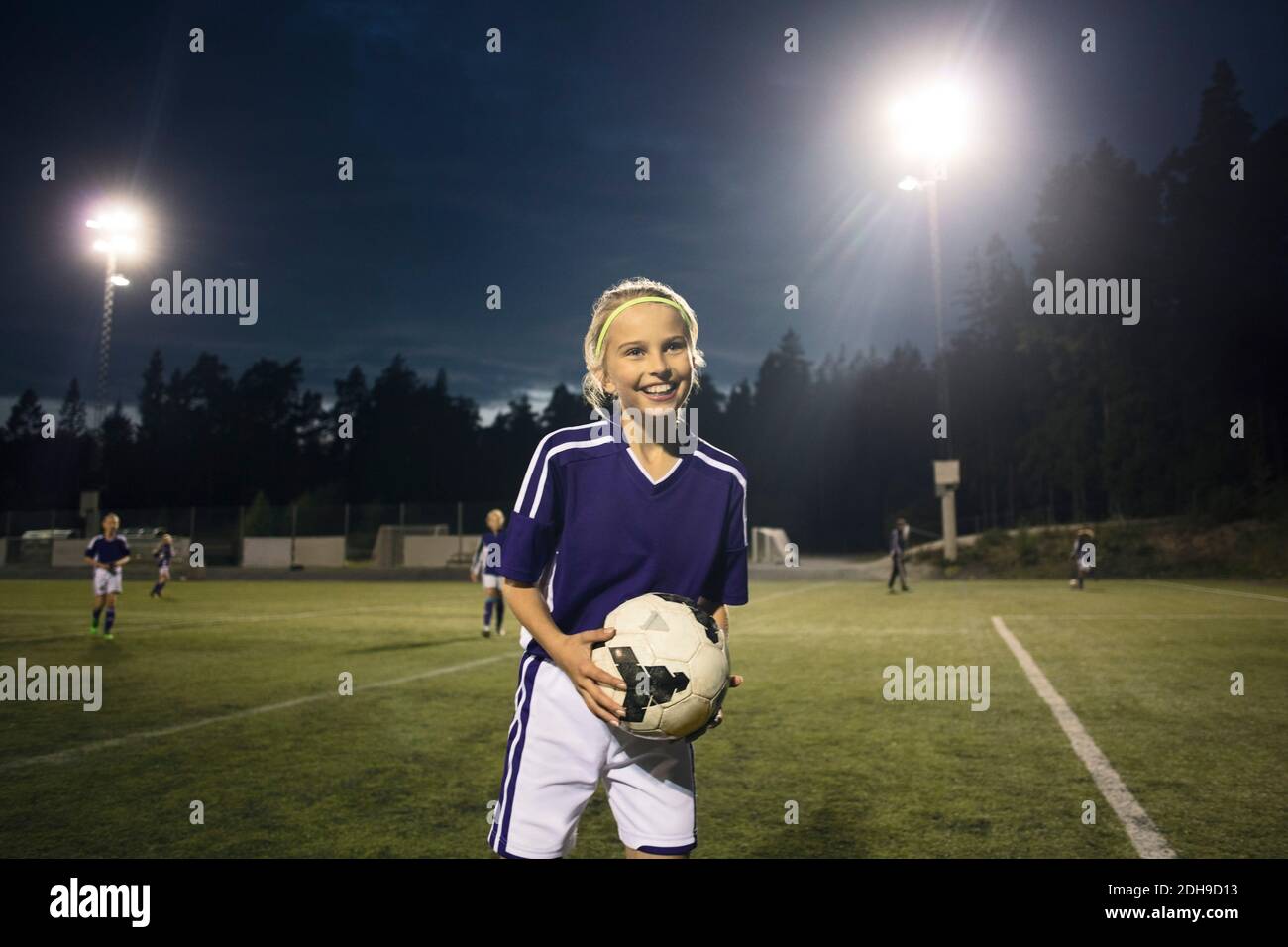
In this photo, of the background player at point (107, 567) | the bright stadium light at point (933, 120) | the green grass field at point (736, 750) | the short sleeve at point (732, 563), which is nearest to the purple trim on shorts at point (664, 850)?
the short sleeve at point (732, 563)

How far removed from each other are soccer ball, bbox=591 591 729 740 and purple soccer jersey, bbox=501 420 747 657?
10 centimetres

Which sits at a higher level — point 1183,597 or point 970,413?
point 970,413

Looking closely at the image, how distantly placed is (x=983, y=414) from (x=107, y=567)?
7866 centimetres

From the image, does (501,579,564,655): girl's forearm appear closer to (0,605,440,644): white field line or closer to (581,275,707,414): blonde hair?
(581,275,707,414): blonde hair

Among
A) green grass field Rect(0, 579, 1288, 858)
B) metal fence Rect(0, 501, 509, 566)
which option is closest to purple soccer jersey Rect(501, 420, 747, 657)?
green grass field Rect(0, 579, 1288, 858)

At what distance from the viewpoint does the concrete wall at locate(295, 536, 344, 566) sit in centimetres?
4790

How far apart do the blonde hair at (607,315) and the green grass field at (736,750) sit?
262cm

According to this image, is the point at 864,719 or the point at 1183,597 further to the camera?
the point at 1183,597

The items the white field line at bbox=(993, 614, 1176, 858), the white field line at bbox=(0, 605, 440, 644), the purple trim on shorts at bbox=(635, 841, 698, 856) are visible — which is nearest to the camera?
the purple trim on shorts at bbox=(635, 841, 698, 856)

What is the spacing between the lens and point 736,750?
22.4ft

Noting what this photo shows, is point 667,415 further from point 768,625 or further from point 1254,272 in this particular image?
point 1254,272

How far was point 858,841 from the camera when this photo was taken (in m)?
4.61
